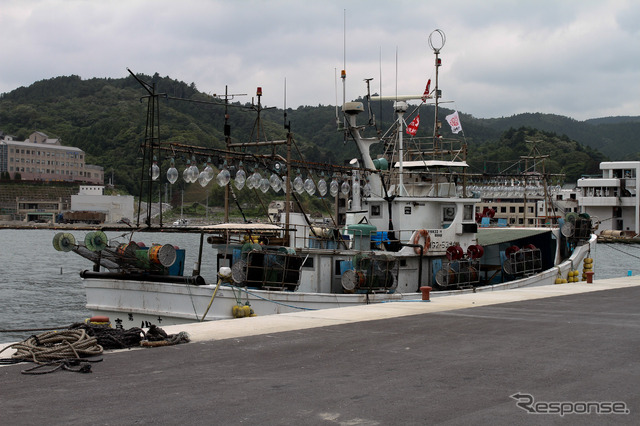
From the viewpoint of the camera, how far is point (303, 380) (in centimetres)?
859

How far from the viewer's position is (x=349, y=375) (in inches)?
350

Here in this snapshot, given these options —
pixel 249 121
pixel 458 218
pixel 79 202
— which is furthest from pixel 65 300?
pixel 249 121

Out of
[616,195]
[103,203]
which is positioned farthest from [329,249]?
[103,203]

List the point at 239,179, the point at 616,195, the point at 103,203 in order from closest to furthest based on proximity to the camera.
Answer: the point at 239,179 < the point at 616,195 < the point at 103,203

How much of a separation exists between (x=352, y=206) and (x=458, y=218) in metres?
3.67

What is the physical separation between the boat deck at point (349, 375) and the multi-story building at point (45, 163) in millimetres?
160698

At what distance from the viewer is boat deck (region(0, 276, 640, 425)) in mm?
7062

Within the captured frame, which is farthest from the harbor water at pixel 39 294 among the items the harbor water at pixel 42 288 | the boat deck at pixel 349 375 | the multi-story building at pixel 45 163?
the multi-story building at pixel 45 163

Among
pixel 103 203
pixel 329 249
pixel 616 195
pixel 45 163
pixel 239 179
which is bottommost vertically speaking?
pixel 329 249

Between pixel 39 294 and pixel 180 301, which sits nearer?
pixel 180 301

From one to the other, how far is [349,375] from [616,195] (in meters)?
106

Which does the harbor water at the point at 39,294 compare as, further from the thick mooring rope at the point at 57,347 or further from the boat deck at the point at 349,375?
the boat deck at the point at 349,375

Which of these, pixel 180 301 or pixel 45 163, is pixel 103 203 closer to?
pixel 45 163

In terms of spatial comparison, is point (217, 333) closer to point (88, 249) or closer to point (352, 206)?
point (88, 249)
